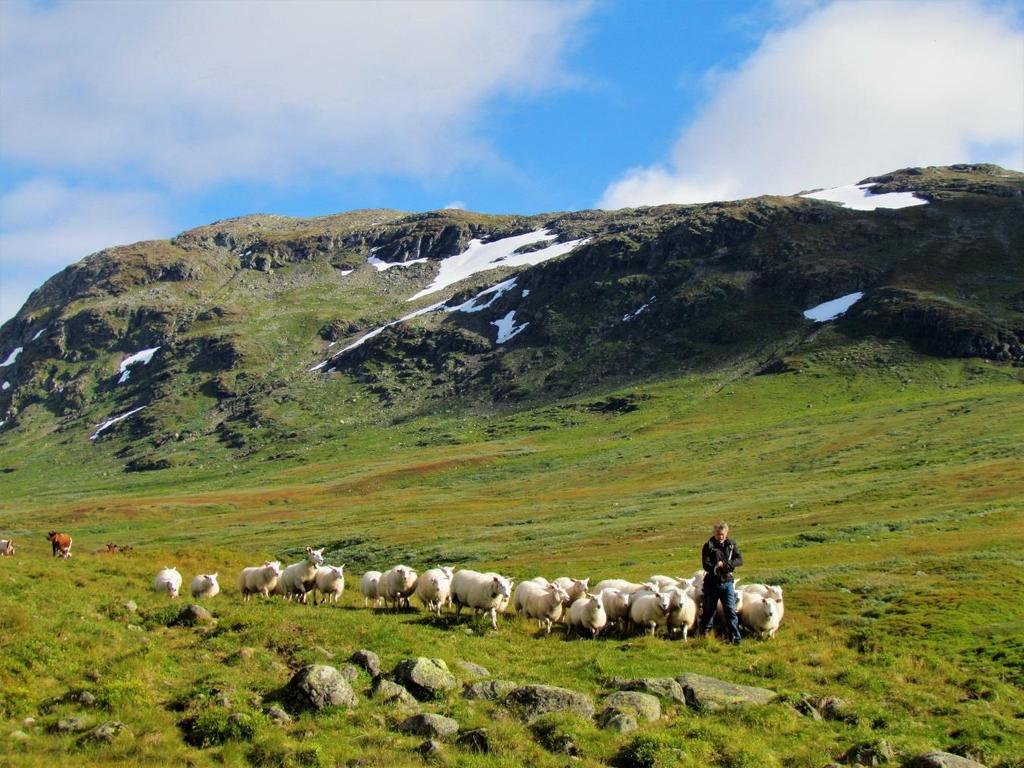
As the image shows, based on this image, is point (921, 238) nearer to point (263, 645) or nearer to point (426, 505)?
point (426, 505)

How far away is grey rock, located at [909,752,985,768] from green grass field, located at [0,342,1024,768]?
60 centimetres

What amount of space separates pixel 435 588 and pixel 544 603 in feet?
11.8

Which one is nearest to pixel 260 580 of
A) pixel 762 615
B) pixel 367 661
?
pixel 367 661

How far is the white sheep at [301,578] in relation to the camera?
90.5 feet

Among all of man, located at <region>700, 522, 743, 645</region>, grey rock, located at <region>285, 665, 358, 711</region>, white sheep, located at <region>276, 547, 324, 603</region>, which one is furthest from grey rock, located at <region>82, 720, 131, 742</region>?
white sheep, located at <region>276, 547, 324, 603</region>

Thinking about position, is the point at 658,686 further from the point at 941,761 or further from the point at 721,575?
the point at 721,575

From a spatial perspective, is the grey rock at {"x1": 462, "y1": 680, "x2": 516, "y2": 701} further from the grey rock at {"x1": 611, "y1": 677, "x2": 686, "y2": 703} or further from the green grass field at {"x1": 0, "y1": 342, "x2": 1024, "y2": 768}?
the grey rock at {"x1": 611, "y1": 677, "x2": 686, "y2": 703}

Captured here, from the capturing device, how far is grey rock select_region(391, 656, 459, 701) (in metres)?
15.5

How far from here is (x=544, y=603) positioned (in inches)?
968

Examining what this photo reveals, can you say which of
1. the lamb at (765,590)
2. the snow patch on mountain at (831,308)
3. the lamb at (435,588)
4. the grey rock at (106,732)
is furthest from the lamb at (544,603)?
the snow patch on mountain at (831,308)

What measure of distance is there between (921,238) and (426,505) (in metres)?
152

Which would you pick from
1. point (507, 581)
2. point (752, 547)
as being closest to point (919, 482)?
point (752, 547)

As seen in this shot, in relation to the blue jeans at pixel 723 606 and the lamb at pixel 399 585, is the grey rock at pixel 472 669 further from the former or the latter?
the lamb at pixel 399 585

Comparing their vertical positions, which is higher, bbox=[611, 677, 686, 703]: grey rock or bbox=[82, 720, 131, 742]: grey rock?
bbox=[82, 720, 131, 742]: grey rock
